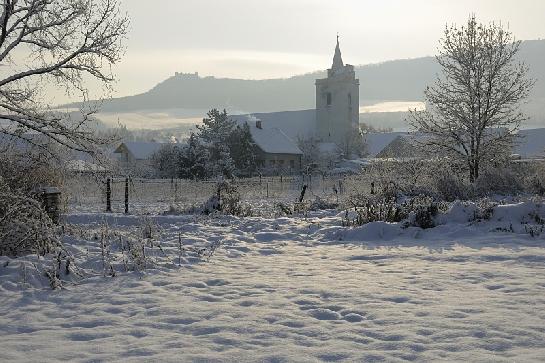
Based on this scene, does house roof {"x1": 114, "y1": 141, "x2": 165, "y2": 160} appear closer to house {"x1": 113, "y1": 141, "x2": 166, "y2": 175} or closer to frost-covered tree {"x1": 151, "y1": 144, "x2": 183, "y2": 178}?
house {"x1": 113, "y1": 141, "x2": 166, "y2": 175}

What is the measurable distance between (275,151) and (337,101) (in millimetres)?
26712

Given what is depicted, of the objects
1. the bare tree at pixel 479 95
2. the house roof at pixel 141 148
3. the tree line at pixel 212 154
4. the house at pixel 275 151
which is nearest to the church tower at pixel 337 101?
the house at pixel 275 151

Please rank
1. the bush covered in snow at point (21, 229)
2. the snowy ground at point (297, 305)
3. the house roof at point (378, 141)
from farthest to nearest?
the house roof at point (378, 141) → the bush covered in snow at point (21, 229) → the snowy ground at point (297, 305)

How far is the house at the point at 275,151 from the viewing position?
60.0m

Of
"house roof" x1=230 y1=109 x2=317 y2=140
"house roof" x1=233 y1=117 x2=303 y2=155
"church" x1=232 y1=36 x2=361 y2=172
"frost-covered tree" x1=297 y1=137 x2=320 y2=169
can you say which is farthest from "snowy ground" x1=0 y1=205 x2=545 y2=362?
"house roof" x1=230 y1=109 x2=317 y2=140

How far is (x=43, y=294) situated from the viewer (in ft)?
20.6

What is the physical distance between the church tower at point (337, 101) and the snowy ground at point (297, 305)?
2828 inches

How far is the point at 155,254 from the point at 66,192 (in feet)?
21.0

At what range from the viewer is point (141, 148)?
78.2m

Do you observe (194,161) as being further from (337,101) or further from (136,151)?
(337,101)

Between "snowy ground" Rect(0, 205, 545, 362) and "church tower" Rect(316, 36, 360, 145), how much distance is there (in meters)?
71.8

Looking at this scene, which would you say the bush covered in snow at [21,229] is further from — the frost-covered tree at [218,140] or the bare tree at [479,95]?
the frost-covered tree at [218,140]

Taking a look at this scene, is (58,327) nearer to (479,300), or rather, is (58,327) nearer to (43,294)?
(43,294)

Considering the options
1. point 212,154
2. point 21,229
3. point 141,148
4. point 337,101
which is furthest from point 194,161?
point 337,101
